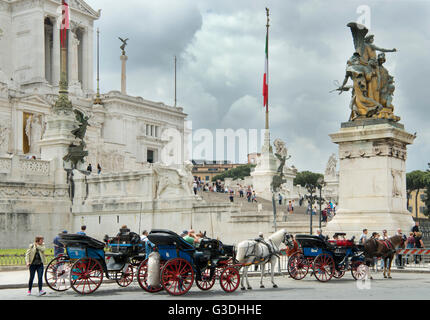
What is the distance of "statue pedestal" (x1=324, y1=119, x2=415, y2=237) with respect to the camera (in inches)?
805

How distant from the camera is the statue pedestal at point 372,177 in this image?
2045 cm

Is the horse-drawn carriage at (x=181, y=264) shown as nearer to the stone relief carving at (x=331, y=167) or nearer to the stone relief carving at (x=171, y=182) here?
the stone relief carving at (x=171, y=182)

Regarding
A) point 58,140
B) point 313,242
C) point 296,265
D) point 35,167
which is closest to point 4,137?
point 58,140

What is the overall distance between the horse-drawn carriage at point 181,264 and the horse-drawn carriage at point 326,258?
2832 millimetres

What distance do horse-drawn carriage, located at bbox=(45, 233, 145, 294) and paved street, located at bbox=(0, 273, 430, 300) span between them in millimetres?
334

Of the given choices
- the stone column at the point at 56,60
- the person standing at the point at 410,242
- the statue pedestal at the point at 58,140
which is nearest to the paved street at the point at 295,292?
the person standing at the point at 410,242

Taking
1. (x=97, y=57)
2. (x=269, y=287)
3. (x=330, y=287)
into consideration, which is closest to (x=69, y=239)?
(x=269, y=287)

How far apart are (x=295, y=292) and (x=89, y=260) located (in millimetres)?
4785

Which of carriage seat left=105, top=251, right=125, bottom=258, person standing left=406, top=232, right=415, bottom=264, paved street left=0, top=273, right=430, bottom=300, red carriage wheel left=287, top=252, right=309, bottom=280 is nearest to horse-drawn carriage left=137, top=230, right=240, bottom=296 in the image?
paved street left=0, top=273, right=430, bottom=300

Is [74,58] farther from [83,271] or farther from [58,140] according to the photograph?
[83,271]

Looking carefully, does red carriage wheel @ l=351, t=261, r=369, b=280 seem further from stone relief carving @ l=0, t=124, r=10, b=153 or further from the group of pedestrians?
stone relief carving @ l=0, t=124, r=10, b=153

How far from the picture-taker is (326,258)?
17.5 meters
